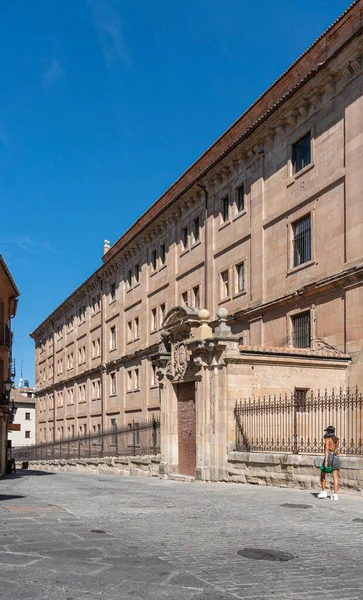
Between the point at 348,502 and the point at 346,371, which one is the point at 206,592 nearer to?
the point at 348,502

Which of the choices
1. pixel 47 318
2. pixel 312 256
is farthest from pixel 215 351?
A: pixel 47 318

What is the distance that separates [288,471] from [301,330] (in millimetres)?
8918

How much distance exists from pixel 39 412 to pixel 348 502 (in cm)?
6646

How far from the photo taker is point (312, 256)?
24.5 metres

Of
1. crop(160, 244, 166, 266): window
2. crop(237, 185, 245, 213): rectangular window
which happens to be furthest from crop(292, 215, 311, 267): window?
crop(160, 244, 166, 266): window

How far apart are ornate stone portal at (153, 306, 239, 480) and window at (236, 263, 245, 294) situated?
6.42 m

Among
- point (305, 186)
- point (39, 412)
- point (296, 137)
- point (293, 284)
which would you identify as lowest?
point (39, 412)

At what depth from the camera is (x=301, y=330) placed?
991 inches

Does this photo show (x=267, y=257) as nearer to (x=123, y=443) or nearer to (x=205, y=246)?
(x=205, y=246)

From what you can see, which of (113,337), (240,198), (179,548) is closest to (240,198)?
(240,198)

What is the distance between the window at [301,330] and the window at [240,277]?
16.0 feet

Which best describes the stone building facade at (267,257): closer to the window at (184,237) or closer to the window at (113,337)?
the window at (184,237)

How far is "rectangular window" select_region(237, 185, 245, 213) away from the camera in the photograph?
30453mm

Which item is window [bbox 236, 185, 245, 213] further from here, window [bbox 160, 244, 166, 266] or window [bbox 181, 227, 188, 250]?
window [bbox 160, 244, 166, 266]
